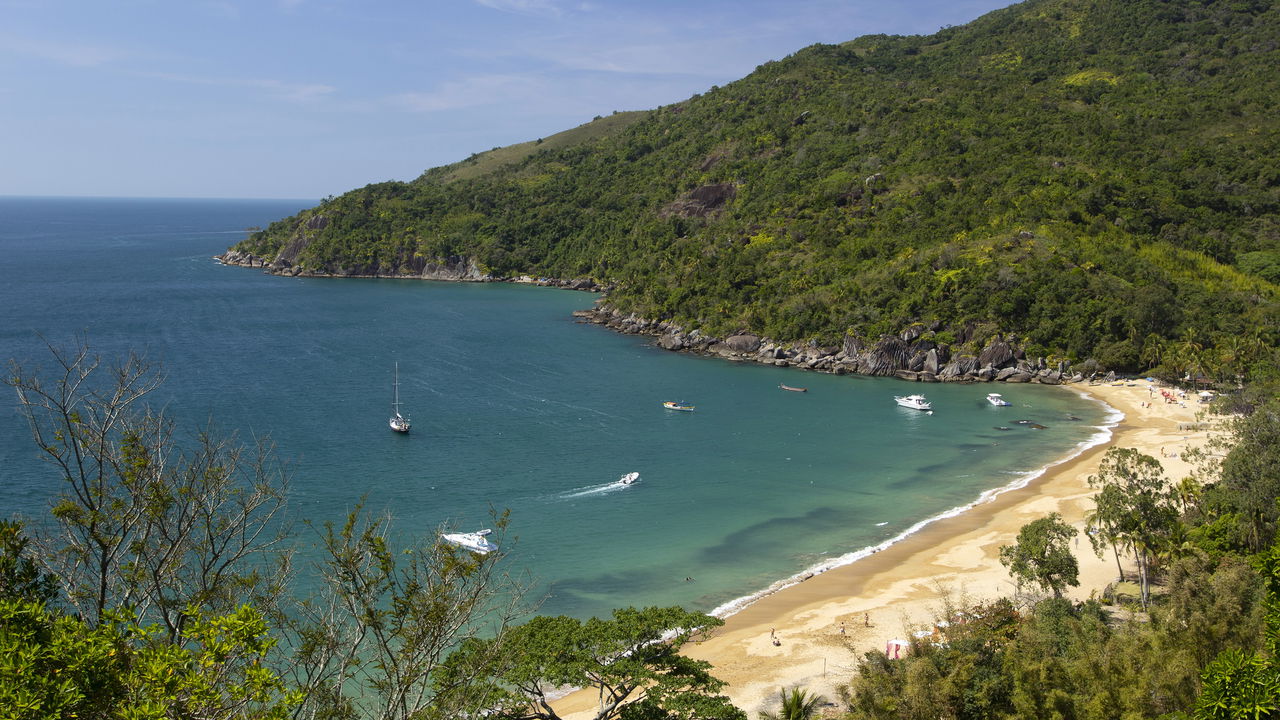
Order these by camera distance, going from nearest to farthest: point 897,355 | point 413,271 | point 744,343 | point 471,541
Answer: point 471,541 → point 897,355 → point 744,343 → point 413,271

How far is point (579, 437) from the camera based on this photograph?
5994cm

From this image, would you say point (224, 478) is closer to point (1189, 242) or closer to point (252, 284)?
point (1189, 242)

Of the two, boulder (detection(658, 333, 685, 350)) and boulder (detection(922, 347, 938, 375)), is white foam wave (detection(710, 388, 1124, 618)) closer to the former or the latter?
boulder (detection(922, 347, 938, 375))

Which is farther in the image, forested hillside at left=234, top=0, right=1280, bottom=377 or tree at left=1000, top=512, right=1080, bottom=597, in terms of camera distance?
forested hillside at left=234, top=0, right=1280, bottom=377

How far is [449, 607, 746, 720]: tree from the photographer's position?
1959cm

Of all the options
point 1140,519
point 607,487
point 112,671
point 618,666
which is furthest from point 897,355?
point 112,671

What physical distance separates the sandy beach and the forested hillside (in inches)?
1533

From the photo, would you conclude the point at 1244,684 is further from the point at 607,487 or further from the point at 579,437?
the point at 579,437

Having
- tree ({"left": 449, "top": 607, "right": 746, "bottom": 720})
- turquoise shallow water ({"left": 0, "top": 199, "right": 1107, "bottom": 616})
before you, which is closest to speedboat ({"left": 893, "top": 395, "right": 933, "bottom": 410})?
Result: turquoise shallow water ({"left": 0, "top": 199, "right": 1107, "bottom": 616})

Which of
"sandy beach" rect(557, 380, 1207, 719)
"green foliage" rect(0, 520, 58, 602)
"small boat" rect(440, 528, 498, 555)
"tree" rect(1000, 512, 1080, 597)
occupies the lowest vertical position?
"sandy beach" rect(557, 380, 1207, 719)

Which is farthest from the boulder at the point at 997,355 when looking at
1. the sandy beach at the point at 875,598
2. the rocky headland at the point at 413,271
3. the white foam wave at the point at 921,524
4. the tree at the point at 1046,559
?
the rocky headland at the point at 413,271

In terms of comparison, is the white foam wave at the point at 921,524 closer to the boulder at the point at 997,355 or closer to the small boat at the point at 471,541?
the small boat at the point at 471,541

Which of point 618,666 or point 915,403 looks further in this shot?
point 915,403

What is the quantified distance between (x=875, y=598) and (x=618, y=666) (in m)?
19.0
